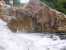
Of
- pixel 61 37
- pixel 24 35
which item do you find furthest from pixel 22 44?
pixel 61 37

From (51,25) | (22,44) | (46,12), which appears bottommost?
(22,44)

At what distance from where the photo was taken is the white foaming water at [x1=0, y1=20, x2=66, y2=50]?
54.6 inches

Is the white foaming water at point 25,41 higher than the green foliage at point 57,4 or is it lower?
lower

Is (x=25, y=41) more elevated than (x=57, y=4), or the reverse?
(x=57, y=4)

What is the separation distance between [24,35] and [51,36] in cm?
23

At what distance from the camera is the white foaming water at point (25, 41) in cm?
139

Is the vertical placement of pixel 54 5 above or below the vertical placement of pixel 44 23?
above

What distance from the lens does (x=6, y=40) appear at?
4.57 feet

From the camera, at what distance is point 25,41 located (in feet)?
4.61

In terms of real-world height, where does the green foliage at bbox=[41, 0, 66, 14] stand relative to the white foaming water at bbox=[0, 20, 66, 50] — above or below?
above

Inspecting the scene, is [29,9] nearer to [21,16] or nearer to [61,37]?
[21,16]

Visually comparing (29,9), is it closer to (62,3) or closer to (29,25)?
(29,25)

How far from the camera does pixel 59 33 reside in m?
1.46

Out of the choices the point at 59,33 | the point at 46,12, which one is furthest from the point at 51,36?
the point at 46,12
